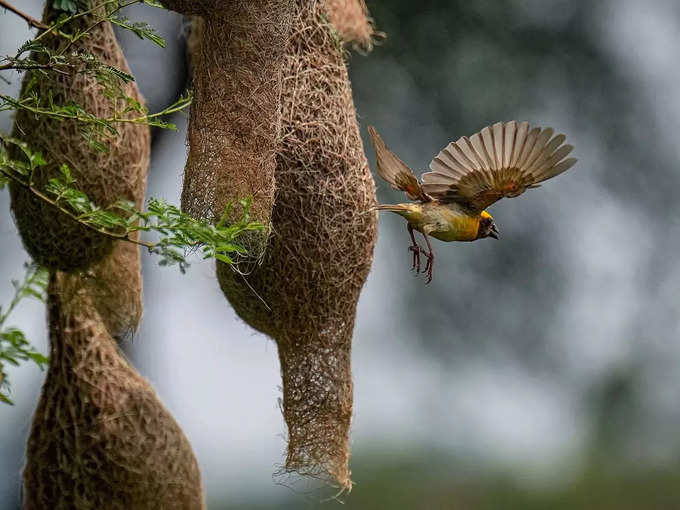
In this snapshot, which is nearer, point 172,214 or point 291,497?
point 172,214

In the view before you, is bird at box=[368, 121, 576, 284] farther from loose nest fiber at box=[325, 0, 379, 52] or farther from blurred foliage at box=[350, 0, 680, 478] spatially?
blurred foliage at box=[350, 0, 680, 478]

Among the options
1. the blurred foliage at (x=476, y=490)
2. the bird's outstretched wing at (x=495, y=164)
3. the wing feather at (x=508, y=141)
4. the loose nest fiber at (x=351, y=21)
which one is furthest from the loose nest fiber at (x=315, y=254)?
the blurred foliage at (x=476, y=490)

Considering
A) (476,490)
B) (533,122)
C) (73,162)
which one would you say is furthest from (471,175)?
(476,490)

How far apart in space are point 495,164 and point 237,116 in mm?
452

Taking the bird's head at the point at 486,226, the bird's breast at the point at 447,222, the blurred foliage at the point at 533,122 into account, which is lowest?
the bird's breast at the point at 447,222

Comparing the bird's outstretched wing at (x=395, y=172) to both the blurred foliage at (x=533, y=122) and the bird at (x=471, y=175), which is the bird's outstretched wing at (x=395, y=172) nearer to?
the bird at (x=471, y=175)

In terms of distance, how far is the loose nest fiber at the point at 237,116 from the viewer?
206cm

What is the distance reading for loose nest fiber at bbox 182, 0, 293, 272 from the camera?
→ 2.06 meters

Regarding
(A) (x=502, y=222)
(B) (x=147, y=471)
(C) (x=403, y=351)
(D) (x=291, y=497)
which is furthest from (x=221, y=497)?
(B) (x=147, y=471)

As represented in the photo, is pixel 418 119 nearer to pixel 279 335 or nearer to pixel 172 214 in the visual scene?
pixel 279 335

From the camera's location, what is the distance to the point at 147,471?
244 cm

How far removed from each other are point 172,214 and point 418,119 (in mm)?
2384

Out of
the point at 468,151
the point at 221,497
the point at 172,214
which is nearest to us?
the point at 172,214

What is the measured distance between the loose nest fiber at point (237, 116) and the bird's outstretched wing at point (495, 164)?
1.00 ft
